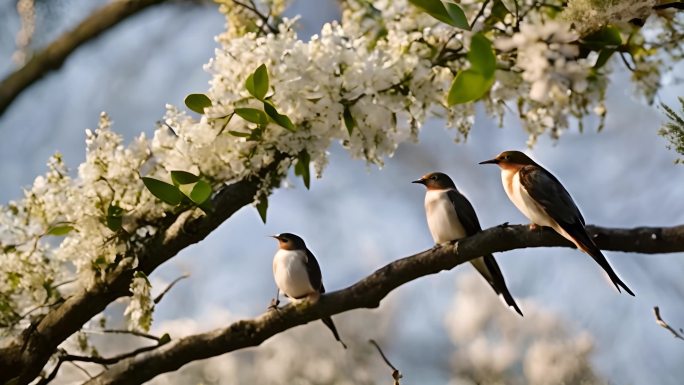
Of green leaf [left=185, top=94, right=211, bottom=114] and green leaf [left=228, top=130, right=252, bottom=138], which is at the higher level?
green leaf [left=185, top=94, right=211, bottom=114]

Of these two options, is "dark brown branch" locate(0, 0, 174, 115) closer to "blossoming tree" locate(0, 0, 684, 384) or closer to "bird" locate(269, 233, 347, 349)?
"blossoming tree" locate(0, 0, 684, 384)

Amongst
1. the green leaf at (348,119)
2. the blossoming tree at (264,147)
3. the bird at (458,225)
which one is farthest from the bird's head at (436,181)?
the green leaf at (348,119)

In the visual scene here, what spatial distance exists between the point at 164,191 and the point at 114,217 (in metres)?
0.12

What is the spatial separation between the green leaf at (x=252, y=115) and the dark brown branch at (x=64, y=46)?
42cm

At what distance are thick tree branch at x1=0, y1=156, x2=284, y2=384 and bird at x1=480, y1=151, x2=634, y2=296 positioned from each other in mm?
237

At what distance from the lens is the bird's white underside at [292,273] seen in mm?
926

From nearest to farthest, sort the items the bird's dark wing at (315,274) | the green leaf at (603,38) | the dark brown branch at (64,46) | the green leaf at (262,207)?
the green leaf at (603,38), the green leaf at (262,207), the bird's dark wing at (315,274), the dark brown branch at (64,46)

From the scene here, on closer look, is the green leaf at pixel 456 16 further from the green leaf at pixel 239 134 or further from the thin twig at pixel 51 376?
the thin twig at pixel 51 376

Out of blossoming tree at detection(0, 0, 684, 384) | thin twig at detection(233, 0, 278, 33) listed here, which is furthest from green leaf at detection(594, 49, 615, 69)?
thin twig at detection(233, 0, 278, 33)

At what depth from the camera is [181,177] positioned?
0.76 metres

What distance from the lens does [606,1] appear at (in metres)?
0.58

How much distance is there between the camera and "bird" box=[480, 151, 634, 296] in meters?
0.66

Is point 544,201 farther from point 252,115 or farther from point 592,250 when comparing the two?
point 252,115

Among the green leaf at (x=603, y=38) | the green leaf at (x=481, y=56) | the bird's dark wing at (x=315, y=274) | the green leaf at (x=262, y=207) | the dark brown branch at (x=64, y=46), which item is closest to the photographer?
the green leaf at (x=481, y=56)
